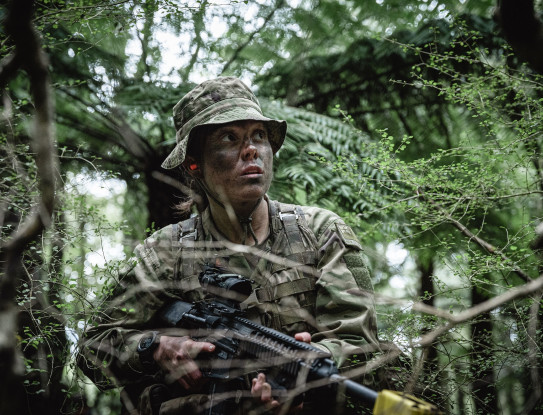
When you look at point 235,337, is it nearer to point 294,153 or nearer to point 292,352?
point 292,352

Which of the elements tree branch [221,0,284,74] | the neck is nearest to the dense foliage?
tree branch [221,0,284,74]

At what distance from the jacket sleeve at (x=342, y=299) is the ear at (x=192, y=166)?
1029 mm

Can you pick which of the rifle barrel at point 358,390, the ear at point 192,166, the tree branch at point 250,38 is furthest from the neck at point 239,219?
the tree branch at point 250,38

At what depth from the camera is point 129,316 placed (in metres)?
2.93

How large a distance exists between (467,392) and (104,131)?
442 centimetres

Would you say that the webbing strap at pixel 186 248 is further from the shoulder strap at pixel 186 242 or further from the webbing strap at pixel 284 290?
the webbing strap at pixel 284 290

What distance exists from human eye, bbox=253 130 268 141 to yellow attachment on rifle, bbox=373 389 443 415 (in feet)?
6.61

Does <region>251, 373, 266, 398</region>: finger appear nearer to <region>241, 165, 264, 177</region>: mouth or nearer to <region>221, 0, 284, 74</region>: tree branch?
<region>241, 165, 264, 177</region>: mouth

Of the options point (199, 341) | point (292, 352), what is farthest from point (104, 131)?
point (292, 352)

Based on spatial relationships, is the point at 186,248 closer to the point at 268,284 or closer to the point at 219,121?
the point at 268,284

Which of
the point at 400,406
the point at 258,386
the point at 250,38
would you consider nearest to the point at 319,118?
the point at 250,38

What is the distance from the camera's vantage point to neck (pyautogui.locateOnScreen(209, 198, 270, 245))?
3029mm

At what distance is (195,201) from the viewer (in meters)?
3.63

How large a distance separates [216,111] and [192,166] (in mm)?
468
